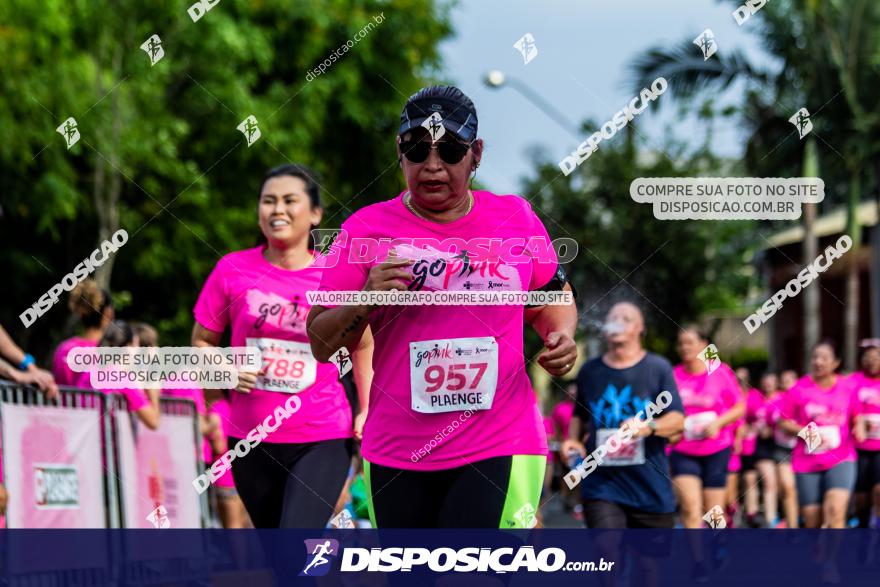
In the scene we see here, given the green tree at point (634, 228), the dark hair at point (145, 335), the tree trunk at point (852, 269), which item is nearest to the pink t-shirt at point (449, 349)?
the dark hair at point (145, 335)

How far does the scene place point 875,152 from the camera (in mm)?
21141

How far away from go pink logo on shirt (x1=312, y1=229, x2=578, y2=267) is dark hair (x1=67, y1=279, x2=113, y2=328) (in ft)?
13.3

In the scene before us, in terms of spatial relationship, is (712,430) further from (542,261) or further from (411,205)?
(411,205)

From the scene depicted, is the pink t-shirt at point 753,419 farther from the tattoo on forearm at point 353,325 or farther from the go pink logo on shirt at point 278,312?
the tattoo on forearm at point 353,325

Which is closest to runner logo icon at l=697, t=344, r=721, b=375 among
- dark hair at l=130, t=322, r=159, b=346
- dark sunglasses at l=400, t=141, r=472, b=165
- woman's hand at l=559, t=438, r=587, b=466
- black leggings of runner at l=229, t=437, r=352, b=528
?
woman's hand at l=559, t=438, r=587, b=466

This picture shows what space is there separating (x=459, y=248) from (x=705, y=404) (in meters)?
6.82

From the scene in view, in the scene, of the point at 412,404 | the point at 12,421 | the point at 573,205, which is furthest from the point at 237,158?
the point at 412,404

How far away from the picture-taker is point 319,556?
527cm

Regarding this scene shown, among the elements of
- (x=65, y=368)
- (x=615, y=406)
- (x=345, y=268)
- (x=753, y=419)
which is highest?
(x=753, y=419)

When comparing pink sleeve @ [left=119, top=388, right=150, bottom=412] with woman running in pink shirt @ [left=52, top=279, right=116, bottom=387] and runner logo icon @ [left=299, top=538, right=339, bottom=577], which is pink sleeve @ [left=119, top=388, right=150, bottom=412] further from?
runner logo icon @ [left=299, top=538, right=339, bottom=577]

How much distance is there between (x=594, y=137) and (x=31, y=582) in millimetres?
4493

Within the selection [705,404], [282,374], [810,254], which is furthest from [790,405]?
[810,254]

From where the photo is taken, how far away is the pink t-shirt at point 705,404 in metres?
10.8

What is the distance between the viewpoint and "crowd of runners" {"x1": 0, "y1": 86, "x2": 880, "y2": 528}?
4.38m
